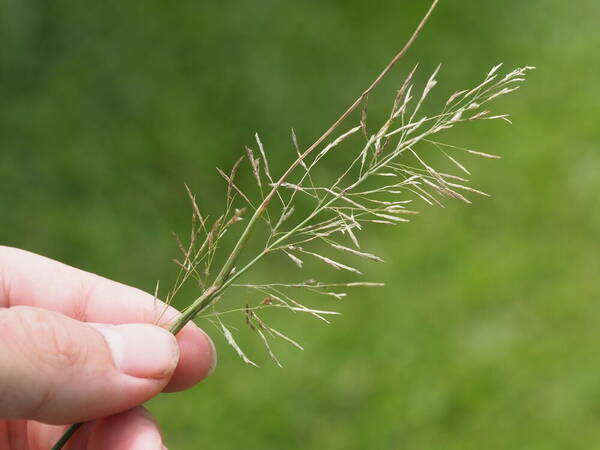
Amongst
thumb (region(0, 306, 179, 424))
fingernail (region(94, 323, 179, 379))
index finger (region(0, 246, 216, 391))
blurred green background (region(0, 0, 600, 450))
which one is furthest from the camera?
blurred green background (region(0, 0, 600, 450))

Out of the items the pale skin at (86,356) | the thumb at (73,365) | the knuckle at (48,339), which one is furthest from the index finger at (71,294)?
the knuckle at (48,339)

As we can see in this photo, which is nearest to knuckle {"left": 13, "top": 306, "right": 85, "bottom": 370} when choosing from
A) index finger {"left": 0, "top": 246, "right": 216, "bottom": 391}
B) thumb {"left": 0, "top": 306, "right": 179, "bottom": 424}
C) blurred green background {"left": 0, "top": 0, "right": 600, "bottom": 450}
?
thumb {"left": 0, "top": 306, "right": 179, "bottom": 424}

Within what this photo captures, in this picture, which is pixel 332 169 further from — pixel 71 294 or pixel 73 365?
pixel 73 365

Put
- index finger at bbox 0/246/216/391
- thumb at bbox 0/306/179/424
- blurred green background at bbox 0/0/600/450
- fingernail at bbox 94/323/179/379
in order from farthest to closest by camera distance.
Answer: blurred green background at bbox 0/0/600/450
index finger at bbox 0/246/216/391
fingernail at bbox 94/323/179/379
thumb at bbox 0/306/179/424

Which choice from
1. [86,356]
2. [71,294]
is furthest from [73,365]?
[71,294]

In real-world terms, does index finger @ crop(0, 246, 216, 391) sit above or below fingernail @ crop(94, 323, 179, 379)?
below

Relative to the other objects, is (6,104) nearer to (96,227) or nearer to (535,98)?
(96,227)

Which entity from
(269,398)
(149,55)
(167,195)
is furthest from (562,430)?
(149,55)

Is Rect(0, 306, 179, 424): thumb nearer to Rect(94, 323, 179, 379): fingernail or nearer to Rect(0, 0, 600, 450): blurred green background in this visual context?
Rect(94, 323, 179, 379): fingernail
